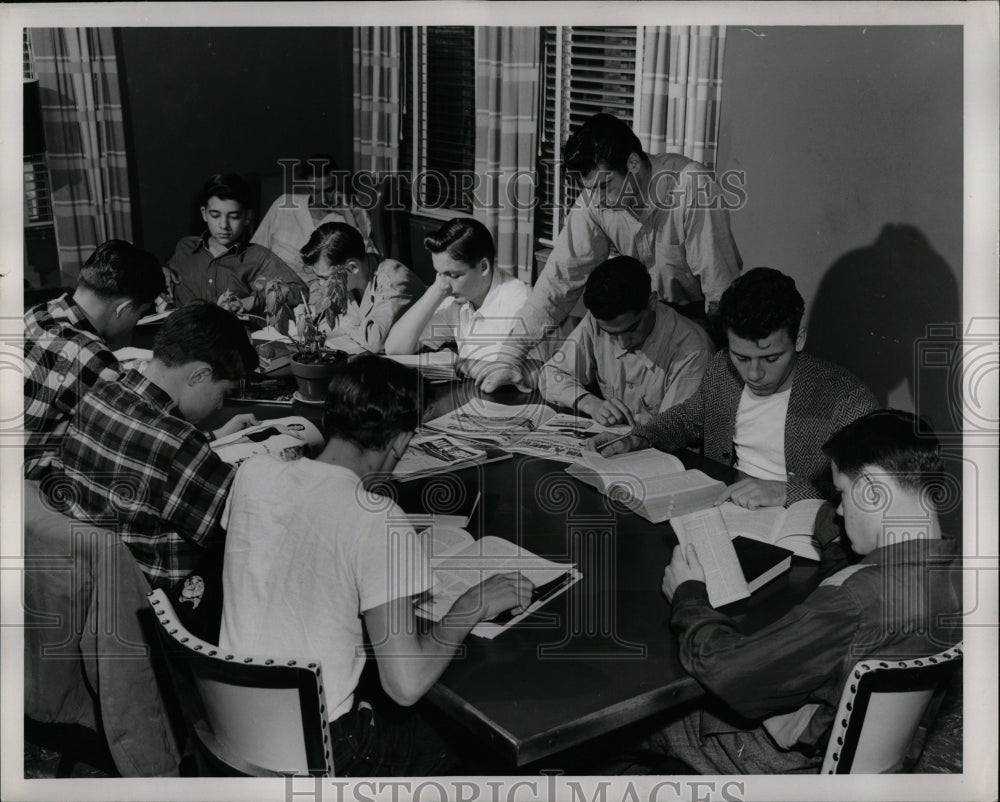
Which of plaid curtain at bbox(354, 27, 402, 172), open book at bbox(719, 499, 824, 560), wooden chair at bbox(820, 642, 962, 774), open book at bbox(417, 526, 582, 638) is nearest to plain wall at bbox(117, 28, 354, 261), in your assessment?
plaid curtain at bbox(354, 27, 402, 172)

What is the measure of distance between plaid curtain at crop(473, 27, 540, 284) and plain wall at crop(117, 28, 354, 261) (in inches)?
12.2

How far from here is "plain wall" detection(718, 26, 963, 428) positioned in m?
2.28

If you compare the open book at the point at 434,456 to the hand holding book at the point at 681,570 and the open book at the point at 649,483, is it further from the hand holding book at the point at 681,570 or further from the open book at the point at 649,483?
the hand holding book at the point at 681,570

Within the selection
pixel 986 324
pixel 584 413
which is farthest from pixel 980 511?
pixel 584 413

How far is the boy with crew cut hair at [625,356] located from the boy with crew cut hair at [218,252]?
757 millimetres

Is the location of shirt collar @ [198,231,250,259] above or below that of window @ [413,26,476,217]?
below

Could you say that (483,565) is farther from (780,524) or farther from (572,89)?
(572,89)

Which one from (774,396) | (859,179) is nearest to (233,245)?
(774,396)

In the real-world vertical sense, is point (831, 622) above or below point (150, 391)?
below

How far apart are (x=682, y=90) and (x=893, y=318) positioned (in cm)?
72

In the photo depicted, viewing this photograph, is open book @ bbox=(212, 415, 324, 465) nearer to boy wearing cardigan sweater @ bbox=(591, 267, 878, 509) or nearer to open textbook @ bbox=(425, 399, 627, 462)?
open textbook @ bbox=(425, 399, 627, 462)

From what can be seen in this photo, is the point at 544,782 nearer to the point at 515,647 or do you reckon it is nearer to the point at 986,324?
the point at 515,647

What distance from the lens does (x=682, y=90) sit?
7.50ft

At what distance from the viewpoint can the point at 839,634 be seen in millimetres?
2080
